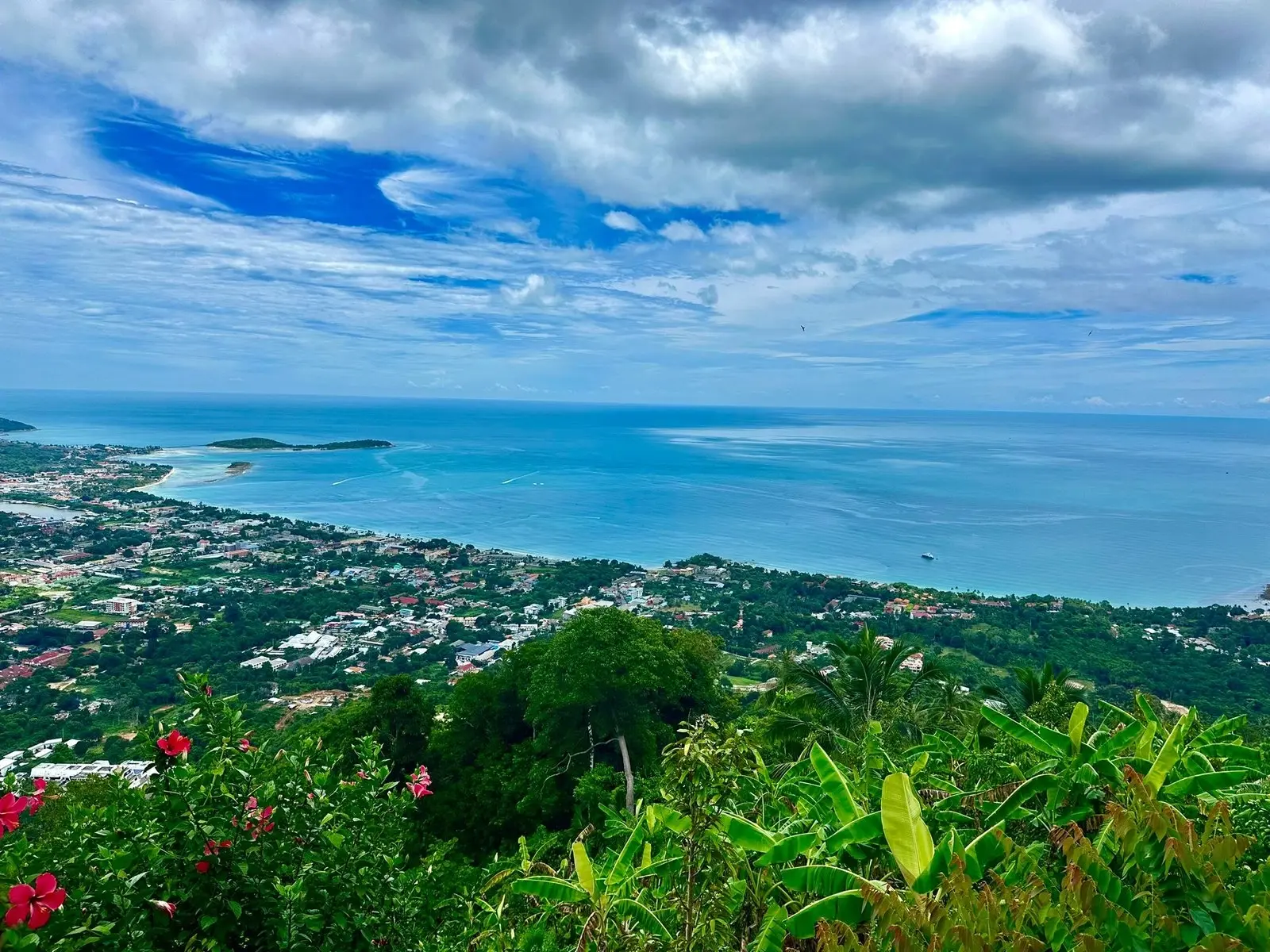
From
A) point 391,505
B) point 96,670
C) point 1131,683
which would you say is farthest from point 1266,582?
point 391,505

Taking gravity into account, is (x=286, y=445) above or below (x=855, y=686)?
below

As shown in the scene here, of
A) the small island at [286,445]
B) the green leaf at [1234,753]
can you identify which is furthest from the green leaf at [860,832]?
the small island at [286,445]

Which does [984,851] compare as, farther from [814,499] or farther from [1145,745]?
[814,499]

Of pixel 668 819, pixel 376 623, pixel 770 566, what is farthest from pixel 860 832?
pixel 770 566

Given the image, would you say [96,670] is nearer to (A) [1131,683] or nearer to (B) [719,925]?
(B) [719,925]

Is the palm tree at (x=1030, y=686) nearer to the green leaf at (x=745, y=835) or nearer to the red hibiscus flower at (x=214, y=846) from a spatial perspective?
the green leaf at (x=745, y=835)
